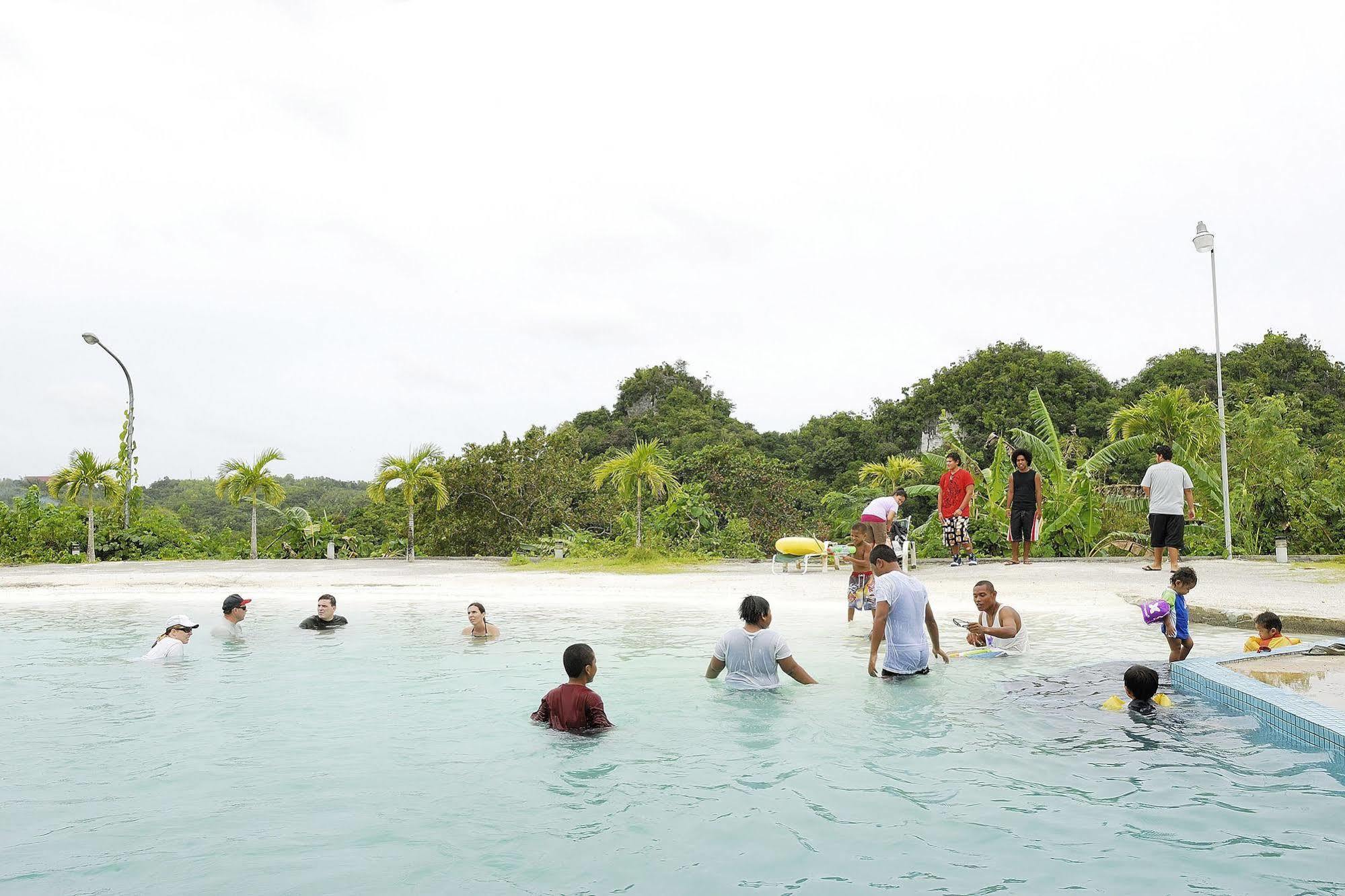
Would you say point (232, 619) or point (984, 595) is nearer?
point (984, 595)

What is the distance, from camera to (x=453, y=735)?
6.96 metres

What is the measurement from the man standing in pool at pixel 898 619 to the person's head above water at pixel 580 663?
8.14 ft

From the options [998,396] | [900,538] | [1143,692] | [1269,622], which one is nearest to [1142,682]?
[1143,692]

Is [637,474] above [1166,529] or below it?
above

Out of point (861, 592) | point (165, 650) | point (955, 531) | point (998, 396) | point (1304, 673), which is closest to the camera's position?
point (1304, 673)

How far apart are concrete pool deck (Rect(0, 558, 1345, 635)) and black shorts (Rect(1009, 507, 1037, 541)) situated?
536mm

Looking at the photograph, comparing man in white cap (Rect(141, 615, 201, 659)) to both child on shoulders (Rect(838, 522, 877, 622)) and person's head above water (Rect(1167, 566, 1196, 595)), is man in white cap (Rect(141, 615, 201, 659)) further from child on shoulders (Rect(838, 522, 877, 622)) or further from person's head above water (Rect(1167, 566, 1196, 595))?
person's head above water (Rect(1167, 566, 1196, 595))

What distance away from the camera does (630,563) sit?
20516 mm

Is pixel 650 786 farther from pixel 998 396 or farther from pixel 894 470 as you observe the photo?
pixel 998 396

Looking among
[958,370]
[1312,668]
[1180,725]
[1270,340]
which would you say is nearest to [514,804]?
[1180,725]

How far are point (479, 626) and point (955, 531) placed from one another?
930cm

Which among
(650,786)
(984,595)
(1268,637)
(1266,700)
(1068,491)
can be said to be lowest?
(650,786)

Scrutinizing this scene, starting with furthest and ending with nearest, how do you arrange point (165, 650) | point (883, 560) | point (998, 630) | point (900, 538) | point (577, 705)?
point (900, 538) < point (165, 650) < point (998, 630) < point (883, 560) < point (577, 705)

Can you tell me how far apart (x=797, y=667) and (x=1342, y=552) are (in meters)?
15.5
